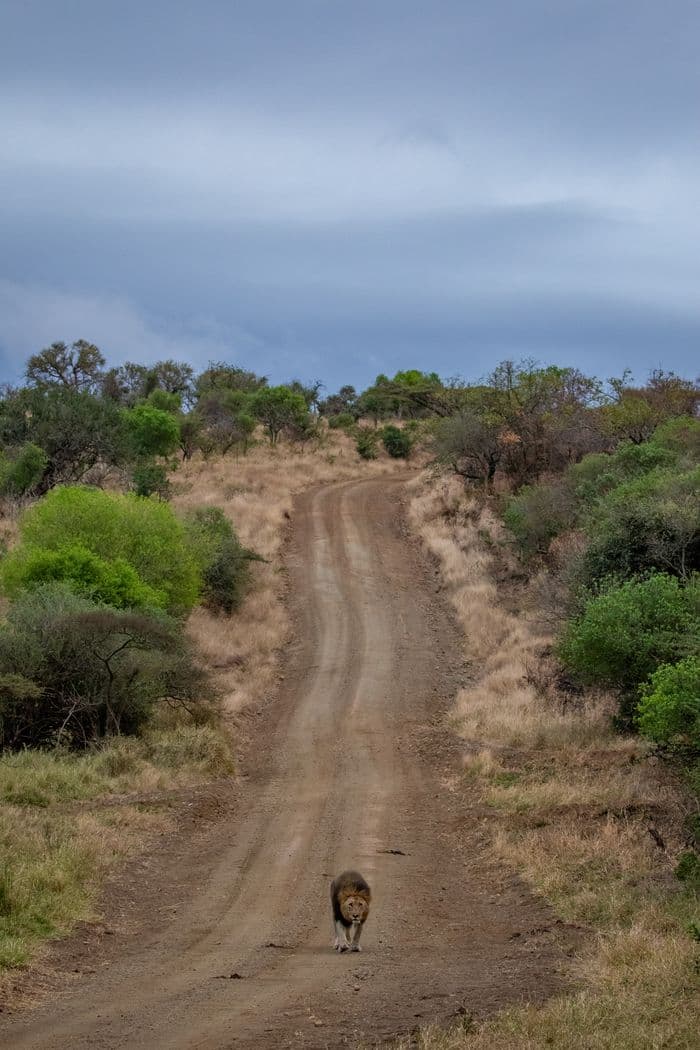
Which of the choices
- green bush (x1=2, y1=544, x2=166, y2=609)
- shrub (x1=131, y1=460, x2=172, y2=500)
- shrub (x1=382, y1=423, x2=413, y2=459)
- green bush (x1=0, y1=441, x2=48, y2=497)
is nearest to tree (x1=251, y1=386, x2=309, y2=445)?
shrub (x1=382, y1=423, x2=413, y2=459)

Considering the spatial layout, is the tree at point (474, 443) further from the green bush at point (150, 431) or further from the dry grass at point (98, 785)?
the green bush at point (150, 431)

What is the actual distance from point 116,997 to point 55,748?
1031cm

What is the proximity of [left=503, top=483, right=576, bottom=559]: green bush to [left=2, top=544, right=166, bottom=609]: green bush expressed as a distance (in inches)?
630

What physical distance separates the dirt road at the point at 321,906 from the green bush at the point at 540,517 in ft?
27.9

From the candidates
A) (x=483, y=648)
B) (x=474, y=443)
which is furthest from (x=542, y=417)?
(x=483, y=648)

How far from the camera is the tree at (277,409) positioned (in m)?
65.1

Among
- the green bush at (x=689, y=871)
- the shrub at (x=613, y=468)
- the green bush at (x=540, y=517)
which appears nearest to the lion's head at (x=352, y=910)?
the green bush at (x=689, y=871)

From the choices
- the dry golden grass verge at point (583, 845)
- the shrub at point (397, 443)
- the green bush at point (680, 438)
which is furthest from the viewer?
the shrub at point (397, 443)

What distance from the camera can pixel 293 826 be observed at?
53.7 feet

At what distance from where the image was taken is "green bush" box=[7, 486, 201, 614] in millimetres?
25688

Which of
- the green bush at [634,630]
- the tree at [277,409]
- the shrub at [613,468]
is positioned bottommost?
the green bush at [634,630]

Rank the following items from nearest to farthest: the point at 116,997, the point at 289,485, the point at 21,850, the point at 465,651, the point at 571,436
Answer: the point at 116,997 → the point at 21,850 → the point at 465,651 → the point at 571,436 → the point at 289,485

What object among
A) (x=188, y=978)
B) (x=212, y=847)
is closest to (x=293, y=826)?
(x=212, y=847)

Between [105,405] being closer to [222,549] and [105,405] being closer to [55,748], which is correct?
[222,549]
